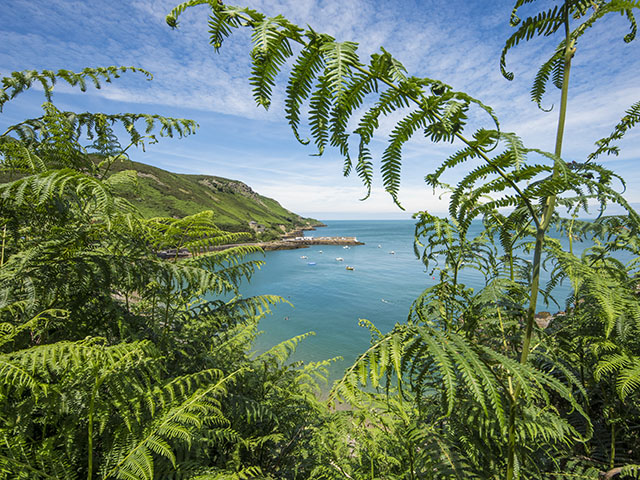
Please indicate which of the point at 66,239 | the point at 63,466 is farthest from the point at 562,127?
the point at 66,239

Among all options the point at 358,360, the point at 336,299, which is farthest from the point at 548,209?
the point at 336,299

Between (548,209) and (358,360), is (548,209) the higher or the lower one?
the higher one

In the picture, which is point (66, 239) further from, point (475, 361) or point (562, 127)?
point (562, 127)

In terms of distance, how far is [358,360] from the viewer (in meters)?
1.11

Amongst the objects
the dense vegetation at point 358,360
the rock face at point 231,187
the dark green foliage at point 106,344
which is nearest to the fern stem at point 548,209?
the dense vegetation at point 358,360

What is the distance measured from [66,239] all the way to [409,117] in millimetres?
2963

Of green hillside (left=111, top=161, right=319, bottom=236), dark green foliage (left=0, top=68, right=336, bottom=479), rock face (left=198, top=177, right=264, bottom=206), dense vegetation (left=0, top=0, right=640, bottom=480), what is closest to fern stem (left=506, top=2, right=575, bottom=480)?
dense vegetation (left=0, top=0, right=640, bottom=480)

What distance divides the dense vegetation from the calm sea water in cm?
497

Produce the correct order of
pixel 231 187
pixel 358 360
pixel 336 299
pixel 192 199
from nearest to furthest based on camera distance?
pixel 358 360, pixel 336 299, pixel 192 199, pixel 231 187

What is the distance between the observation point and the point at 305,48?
97cm

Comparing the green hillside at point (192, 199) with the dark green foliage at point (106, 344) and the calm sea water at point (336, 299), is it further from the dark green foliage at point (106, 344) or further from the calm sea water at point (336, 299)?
the calm sea water at point (336, 299)

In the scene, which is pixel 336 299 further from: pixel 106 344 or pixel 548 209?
pixel 548 209

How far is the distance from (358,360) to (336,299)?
26302mm

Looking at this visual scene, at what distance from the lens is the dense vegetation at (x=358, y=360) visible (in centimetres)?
102
